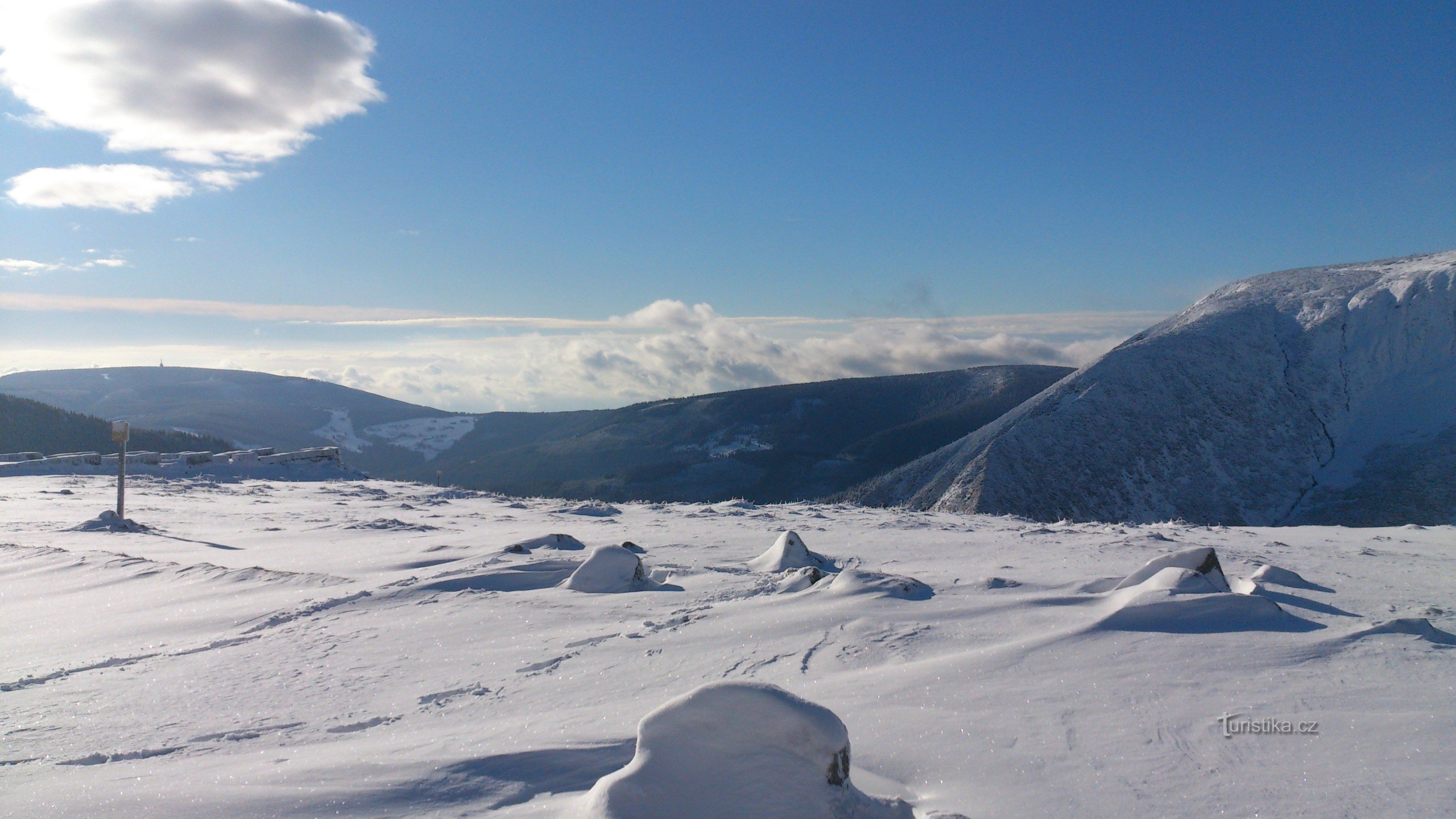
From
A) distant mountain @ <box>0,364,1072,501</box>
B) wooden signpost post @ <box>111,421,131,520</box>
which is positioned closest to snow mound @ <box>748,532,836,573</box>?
wooden signpost post @ <box>111,421,131,520</box>

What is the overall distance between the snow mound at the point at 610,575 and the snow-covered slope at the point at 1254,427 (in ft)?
66.9

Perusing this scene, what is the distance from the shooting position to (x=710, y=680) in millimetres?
4781

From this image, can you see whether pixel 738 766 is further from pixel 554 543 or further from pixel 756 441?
pixel 756 441

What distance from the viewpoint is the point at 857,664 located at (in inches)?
193

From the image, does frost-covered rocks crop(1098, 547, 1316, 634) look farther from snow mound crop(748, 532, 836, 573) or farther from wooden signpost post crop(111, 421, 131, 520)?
wooden signpost post crop(111, 421, 131, 520)

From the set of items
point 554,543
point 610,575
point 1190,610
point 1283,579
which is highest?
point 1190,610

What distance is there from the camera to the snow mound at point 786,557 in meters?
8.37

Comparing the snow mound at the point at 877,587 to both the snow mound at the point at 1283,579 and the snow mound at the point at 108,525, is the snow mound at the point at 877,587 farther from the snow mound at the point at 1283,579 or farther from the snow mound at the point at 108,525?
the snow mound at the point at 108,525

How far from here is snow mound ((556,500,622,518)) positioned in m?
15.0

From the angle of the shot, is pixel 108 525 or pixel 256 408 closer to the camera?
pixel 108 525

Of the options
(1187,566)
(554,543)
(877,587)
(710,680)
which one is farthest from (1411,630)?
(554,543)

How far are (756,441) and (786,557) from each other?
8146cm

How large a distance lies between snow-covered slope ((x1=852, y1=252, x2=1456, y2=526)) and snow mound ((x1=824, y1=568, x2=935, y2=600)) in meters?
20.3

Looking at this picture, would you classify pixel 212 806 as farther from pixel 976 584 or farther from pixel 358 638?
pixel 976 584
